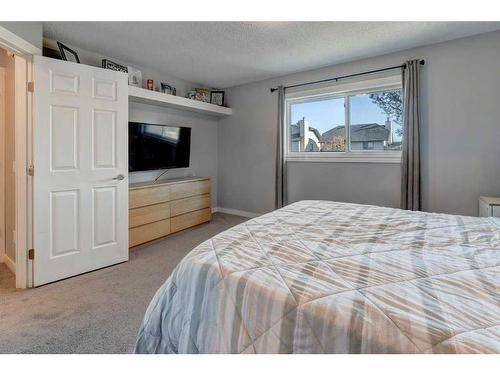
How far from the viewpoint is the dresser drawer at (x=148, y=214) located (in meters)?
3.16

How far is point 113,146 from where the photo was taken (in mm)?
2672

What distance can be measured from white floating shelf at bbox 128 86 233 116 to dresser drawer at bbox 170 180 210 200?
1.16 meters

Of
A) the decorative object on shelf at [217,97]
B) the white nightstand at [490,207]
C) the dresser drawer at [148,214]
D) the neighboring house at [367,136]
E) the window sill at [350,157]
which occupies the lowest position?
the dresser drawer at [148,214]

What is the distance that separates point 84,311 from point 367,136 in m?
3.62

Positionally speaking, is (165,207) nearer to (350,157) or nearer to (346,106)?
(350,157)

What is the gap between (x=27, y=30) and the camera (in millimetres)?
2061

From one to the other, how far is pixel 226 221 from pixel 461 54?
3.72 metres

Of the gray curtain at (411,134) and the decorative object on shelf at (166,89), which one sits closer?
the gray curtain at (411,134)

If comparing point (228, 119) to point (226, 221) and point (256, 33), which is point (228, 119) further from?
point (256, 33)

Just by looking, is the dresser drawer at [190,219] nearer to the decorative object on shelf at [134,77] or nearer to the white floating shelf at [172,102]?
the white floating shelf at [172,102]

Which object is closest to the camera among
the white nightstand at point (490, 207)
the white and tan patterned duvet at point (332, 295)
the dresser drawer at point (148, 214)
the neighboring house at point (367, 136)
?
the white and tan patterned duvet at point (332, 295)

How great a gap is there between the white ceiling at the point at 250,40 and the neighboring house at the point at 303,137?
857mm

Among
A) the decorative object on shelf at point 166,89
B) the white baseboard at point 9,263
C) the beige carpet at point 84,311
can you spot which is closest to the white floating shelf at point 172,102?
the decorative object on shelf at point 166,89

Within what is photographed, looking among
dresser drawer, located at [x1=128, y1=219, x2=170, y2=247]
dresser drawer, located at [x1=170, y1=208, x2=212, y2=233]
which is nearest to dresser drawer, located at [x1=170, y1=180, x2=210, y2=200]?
dresser drawer, located at [x1=170, y1=208, x2=212, y2=233]
